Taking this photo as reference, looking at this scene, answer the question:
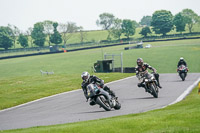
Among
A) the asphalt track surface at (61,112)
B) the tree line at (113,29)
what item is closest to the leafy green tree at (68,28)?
the tree line at (113,29)

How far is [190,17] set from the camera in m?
180

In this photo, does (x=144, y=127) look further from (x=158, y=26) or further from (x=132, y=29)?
(x=132, y=29)

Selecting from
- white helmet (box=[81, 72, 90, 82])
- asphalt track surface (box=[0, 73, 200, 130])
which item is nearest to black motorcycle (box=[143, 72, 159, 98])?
asphalt track surface (box=[0, 73, 200, 130])

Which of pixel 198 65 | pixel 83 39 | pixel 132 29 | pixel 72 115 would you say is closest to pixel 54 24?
pixel 83 39

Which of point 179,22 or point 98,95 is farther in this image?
point 179,22

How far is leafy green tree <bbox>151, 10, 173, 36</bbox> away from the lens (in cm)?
17675

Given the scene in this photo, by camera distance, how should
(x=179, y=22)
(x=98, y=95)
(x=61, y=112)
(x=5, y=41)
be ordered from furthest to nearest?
1. (x=179, y=22)
2. (x=5, y=41)
3. (x=61, y=112)
4. (x=98, y=95)

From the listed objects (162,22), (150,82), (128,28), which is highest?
(162,22)

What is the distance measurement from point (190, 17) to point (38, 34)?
6721 cm

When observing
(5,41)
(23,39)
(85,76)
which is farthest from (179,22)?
(85,76)

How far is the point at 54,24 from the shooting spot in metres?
177

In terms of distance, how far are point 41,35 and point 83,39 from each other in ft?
103

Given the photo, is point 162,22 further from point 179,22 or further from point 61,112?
point 61,112

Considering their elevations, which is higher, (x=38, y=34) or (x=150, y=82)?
(x=38, y=34)
